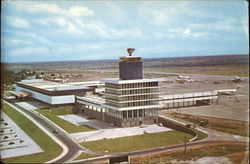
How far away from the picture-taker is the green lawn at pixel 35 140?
6879mm

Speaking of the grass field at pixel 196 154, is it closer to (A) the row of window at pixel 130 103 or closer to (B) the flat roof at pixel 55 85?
(A) the row of window at pixel 130 103

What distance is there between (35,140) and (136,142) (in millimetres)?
2380

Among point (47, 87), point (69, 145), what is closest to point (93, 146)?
point (69, 145)

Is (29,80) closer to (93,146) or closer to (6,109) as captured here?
→ (6,109)

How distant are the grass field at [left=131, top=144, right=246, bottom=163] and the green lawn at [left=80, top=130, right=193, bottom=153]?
0.47 meters

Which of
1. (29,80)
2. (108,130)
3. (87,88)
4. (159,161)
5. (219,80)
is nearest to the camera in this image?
(159,161)

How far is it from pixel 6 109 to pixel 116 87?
9.86 feet

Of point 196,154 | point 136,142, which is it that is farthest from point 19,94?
point 196,154

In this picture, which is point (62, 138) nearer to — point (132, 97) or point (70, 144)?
point (70, 144)

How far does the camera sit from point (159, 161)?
6977 millimetres

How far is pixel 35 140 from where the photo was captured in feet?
25.5

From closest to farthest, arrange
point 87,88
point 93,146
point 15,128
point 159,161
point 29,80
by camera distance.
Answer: point 159,161, point 93,146, point 15,128, point 29,80, point 87,88

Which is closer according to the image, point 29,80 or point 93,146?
point 93,146

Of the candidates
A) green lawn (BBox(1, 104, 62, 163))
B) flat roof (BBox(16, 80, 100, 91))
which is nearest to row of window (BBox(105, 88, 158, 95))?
flat roof (BBox(16, 80, 100, 91))
